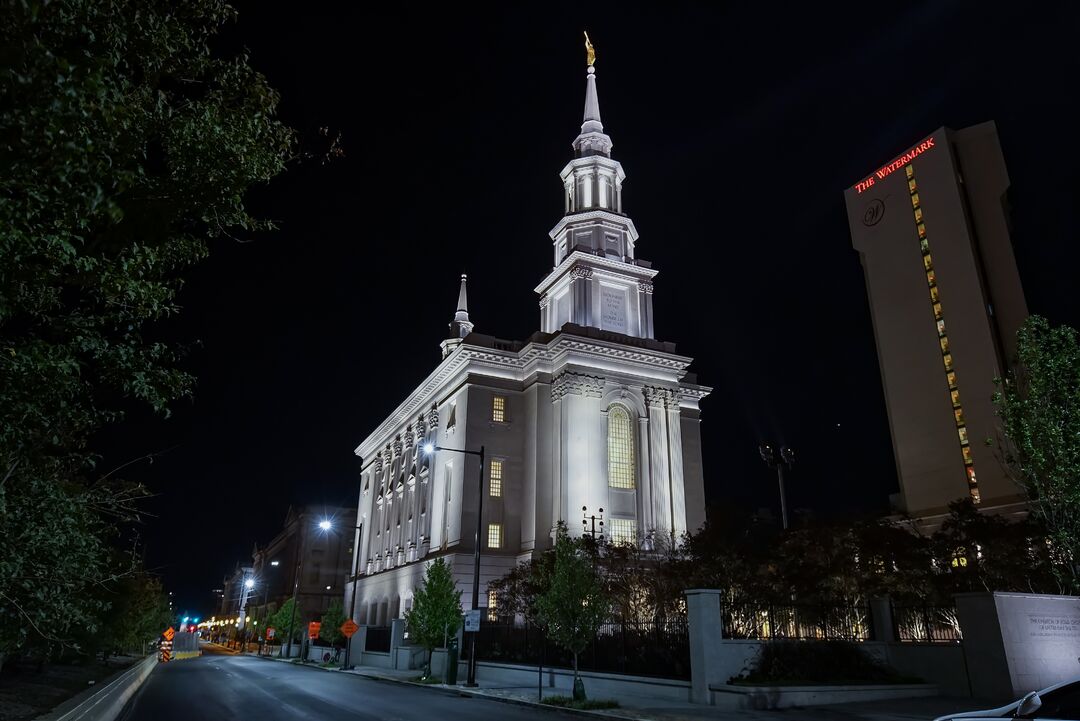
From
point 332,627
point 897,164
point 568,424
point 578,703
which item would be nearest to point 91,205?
point 578,703

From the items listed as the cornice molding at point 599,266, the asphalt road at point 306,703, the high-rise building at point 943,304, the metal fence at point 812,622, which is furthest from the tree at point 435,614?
the high-rise building at point 943,304

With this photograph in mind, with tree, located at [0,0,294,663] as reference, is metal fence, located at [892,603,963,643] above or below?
below

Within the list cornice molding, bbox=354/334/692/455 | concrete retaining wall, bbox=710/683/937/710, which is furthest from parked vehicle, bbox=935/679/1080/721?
cornice molding, bbox=354/334/692/455

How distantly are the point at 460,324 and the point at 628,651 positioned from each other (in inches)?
2260

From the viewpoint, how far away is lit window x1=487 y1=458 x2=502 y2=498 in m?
51.2

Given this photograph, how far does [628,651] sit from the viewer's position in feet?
77.3

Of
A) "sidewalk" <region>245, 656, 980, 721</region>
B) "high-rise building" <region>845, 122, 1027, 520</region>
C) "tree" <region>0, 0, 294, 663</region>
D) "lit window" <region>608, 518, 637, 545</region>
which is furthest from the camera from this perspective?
"high-rise building" <region>845, 122, 1027, 520</region>

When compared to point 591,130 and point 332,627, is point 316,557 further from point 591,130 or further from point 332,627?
point 591,130

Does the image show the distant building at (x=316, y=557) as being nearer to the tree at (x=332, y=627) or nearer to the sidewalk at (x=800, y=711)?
the tree at (x=332, y=627)

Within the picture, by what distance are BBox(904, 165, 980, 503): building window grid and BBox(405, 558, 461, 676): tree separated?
6137 cm

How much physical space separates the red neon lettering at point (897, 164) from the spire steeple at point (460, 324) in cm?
5355

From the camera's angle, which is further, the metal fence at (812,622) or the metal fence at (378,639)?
the metal fence at (378,639)

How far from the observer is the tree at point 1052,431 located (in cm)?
2236

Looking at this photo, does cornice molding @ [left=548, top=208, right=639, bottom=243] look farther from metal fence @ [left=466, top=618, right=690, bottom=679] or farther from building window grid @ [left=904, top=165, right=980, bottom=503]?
building window grid @ [left=904, top=165, right=980, bottom=503]
